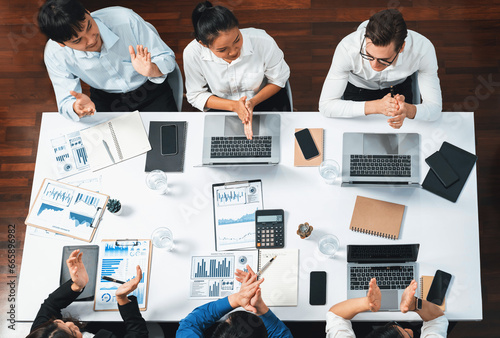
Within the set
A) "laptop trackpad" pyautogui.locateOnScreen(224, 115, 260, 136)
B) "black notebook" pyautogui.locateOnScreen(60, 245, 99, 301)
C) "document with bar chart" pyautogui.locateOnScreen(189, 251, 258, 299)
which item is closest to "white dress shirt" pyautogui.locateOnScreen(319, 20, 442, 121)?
"laptop trackpad" pyautogui.locateOnScreen(224, 115, 260, 136)

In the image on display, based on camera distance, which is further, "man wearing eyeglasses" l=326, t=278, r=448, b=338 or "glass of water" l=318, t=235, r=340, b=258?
"glass of water" l=318, t=235, r=340, b=258

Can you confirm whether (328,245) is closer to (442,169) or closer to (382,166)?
(382,166)

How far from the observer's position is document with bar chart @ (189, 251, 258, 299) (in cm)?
203

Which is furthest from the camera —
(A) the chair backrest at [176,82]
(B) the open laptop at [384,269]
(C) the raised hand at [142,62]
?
(A) the chair backrest at [176,82]

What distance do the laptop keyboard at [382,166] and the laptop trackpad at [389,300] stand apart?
0.54 m

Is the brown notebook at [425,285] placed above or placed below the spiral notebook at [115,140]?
below

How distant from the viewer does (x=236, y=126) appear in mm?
2219

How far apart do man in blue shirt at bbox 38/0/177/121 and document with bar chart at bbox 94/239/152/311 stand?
73cm

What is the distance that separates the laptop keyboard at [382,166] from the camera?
2053mm

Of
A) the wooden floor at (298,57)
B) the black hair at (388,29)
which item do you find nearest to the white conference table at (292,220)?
the black hair at (388,29)

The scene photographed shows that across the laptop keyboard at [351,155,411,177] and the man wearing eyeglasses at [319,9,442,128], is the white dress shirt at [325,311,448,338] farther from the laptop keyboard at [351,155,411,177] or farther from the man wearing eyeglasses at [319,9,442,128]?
the man wearing eyeglasses at [319,9,442,128]

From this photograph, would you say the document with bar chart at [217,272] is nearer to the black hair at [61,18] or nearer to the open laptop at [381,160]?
the open laptop at [381,160]

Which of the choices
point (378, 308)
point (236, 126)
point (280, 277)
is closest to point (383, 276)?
point (378, 308)

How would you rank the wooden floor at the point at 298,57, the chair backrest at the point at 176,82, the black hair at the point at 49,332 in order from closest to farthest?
the black hair at the point at 49,332, the chair backrest at the point at 176,82, the wooden floor at the point at 298,57
